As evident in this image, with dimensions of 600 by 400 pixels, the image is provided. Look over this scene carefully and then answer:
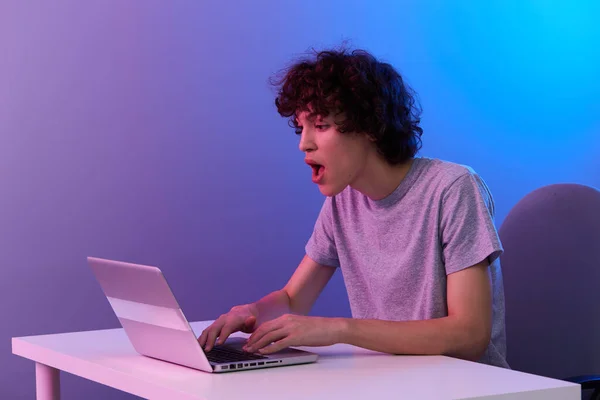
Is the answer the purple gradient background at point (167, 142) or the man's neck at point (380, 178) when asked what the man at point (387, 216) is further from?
the purple gradient background at point (167, 142)

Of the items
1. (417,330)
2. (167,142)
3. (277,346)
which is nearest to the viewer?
(277,346)

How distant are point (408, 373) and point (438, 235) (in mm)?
476

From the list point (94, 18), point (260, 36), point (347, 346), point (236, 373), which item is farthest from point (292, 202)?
point (236, 373)

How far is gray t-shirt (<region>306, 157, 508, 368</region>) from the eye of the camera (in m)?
1.63

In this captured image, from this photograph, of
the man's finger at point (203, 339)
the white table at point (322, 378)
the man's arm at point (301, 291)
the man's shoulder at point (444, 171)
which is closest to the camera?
the white table at point (322, 378)

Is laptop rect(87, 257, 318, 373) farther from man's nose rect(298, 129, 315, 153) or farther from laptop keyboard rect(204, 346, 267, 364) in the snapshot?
man's nose rect(298, 129, 315, 153)

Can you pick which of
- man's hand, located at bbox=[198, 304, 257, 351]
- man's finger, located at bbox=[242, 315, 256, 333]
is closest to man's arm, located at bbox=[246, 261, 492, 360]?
man's hand, located at bbox=[198, 304, 257, 351]

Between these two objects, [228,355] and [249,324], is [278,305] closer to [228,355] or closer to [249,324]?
[249,324]

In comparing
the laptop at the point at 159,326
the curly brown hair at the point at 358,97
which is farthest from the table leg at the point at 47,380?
the curly brown hair at the point at 358,97

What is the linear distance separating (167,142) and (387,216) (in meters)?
1.09

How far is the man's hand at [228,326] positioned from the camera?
1.47 metres

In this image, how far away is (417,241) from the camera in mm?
1706

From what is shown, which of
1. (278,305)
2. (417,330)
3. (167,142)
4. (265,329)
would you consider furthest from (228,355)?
(167,142)

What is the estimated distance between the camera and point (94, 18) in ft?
8.39
